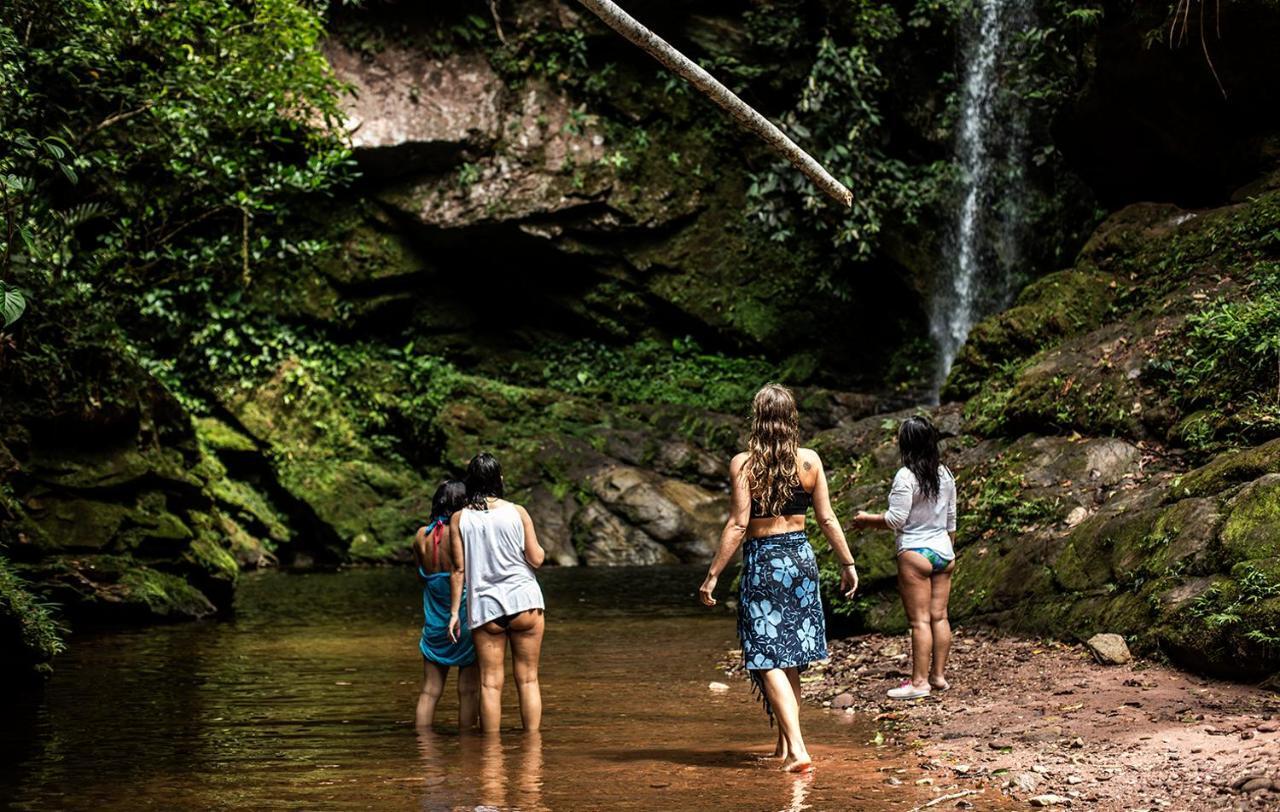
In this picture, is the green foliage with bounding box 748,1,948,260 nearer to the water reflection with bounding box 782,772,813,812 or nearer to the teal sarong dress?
the teal sarong dress

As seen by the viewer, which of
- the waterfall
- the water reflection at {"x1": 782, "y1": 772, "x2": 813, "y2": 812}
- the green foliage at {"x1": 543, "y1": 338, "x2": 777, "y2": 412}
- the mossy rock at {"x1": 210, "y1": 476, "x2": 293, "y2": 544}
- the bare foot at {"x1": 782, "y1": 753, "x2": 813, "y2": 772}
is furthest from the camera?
the green foliage at {"x1": 543, "y1": 338, "x2": 777, "y2": 412}

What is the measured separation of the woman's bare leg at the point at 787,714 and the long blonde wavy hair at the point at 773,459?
0.84 meters

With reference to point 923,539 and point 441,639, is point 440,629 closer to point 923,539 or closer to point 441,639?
point 441,639

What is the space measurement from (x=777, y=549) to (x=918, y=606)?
6.19ft

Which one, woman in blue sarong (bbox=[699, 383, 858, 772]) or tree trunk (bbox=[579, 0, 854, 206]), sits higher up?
tree trunk (bbox=[579, 0, 854, 206])

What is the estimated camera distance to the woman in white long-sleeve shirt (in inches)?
295

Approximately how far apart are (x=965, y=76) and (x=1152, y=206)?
11412 millimetres

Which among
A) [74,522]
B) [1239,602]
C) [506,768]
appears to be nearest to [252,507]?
[74,522]

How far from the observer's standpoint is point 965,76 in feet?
77.1

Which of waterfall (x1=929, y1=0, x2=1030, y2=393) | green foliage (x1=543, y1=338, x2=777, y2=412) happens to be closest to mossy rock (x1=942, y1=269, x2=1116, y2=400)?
waterfall (x1=929, y1=0, x2=1030, y2=393)

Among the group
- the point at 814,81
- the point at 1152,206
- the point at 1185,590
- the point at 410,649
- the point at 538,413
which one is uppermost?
the point at 814,81

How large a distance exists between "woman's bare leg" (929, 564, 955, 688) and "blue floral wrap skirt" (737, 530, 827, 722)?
5.76 feet

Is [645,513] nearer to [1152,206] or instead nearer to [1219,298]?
[1152,206]

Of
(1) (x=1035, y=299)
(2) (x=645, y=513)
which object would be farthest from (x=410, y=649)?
(2) (x=645, y=513)
